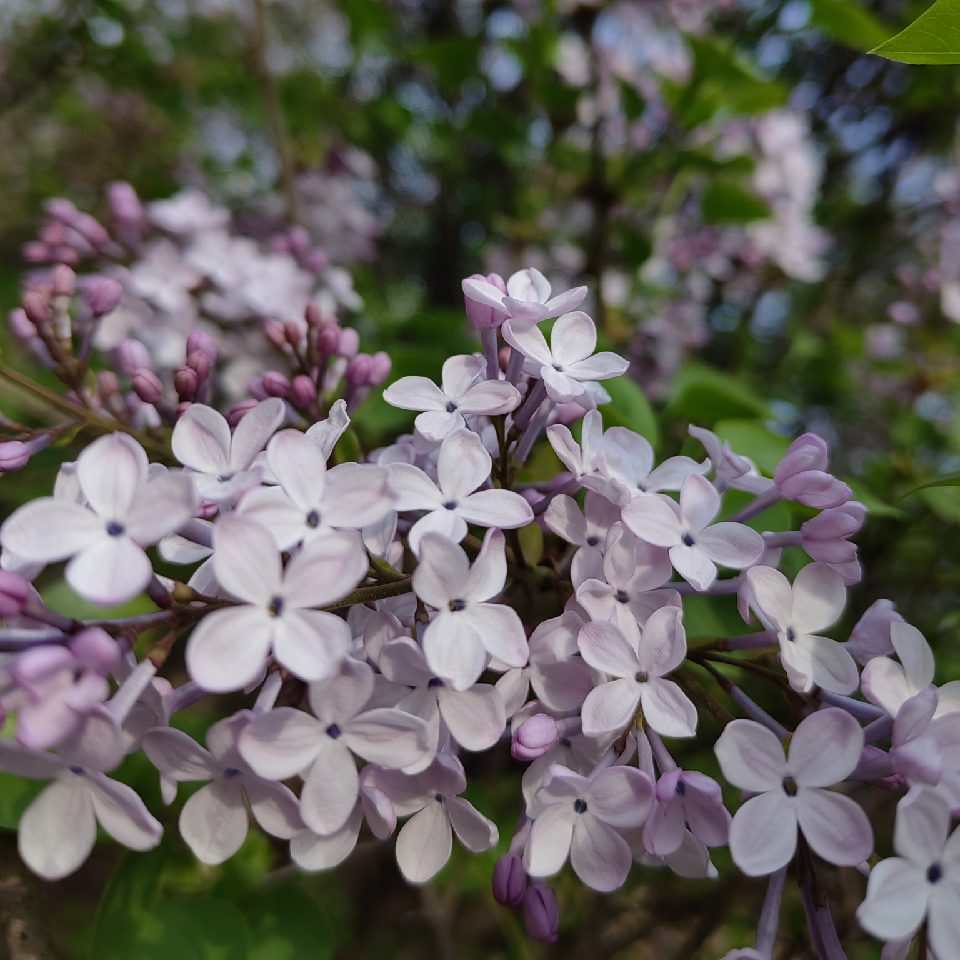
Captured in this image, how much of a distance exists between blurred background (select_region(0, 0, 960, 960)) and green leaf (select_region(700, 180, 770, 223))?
11 mm

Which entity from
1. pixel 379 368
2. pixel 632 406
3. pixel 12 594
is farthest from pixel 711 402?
pixel 12 594

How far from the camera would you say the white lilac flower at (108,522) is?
618 mm

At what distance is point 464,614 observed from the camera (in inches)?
28.1

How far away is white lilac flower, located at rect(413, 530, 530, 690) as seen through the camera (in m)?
0.68

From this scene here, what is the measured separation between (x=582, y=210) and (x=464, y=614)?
2.31m

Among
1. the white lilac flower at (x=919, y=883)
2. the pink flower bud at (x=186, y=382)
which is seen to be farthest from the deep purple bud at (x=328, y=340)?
the white lilac flower at (x=919, y=883)

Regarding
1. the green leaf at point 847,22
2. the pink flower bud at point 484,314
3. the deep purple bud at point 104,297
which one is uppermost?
the green leaf at point 847,22

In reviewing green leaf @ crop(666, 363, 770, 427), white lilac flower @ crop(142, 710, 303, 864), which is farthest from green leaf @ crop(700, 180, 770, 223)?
white lilac flower @ crop(142, 710, 303, 864)

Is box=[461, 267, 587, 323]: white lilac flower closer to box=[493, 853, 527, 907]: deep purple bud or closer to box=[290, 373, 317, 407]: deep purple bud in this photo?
box=[290, 373, 317, 407]: deep purple bud

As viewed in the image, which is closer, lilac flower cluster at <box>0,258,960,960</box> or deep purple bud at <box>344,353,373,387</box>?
lilac flower cluster at <box>0,258,960,960</box>

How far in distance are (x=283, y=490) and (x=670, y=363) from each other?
6.26ft

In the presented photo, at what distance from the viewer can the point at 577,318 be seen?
90cm

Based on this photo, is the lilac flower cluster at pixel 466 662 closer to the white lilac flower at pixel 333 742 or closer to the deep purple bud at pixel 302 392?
the white lilac flower at pixel 333 742

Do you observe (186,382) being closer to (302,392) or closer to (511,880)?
(302,392)
